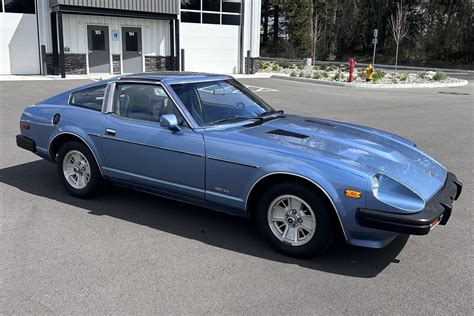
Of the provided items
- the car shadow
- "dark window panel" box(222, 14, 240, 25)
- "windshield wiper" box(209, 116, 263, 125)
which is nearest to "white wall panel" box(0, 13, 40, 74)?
"dark window panel" box(222, 14, 240, 25)

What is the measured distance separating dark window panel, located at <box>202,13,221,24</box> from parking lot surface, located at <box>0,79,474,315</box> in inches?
827

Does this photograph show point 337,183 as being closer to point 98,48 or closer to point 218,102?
point 218,102

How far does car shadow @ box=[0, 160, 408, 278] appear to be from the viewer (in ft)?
13.0

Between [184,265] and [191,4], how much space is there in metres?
23.0

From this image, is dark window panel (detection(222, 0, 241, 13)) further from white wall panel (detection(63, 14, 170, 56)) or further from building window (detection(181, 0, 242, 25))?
white wall panel (detection(63, 14, 170, 56))

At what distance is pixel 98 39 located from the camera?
74.1 feet

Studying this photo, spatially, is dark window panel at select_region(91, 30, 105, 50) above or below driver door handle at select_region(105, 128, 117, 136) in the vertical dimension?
above

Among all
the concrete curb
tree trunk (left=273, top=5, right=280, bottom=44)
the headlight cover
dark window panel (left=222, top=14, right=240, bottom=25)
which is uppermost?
tree trunk (left=273, top=5, right=280, bottom=44)

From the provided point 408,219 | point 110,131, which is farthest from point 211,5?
point 408,219

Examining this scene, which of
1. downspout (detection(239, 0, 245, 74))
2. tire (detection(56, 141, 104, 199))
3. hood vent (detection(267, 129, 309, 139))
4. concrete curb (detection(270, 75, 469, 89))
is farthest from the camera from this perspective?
downspout (detection(239, 0, 245, 74))

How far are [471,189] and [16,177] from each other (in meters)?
5.94

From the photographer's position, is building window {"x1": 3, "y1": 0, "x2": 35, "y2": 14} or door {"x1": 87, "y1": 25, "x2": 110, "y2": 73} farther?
door {"x1": 87, "y1": 25, "x2": 110, "y2": 73}

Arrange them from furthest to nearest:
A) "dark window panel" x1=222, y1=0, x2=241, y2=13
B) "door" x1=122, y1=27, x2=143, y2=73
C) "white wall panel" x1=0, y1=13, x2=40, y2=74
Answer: "dark window panel" x1=222, y1=0, x2=241, y2=13, "door" x1=122, y1=27, x2=143, y2=73, "white wall panel" x1=0, y1=13, x2=40, y2=74

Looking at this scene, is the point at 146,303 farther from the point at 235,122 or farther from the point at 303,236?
the point at 235,122
